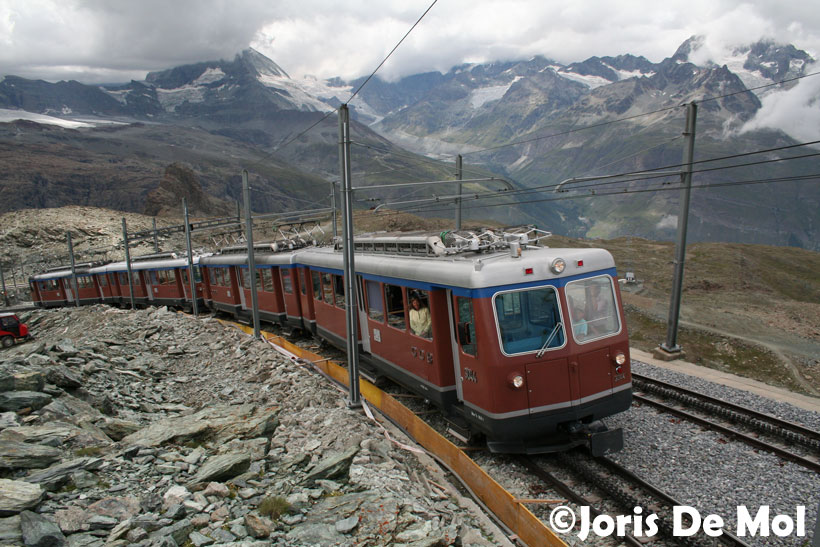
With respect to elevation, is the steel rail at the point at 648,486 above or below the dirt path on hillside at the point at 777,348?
above

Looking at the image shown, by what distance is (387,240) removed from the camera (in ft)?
40.7

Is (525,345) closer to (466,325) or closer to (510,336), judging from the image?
(510,336)

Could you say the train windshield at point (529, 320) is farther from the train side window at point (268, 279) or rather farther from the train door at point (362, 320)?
the train side window at point (268, 279)

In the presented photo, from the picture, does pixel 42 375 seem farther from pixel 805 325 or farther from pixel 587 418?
pixel 805 325

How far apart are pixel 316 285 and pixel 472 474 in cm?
993

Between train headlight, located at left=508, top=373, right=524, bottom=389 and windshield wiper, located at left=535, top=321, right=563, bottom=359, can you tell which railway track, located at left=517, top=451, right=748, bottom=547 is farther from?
windshield wiper, located at left=535, top=321, right=563, bottom=359

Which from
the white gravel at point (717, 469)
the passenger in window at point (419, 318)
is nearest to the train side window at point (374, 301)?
the passenger in window at point (419, 318)

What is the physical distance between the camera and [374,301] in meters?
12.4

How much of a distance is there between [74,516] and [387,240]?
27.0 feet

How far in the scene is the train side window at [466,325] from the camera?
28.8 feet

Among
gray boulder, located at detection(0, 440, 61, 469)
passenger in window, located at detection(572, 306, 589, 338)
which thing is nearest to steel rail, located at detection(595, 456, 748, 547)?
passenger in window, located at detection(572, 306, 589, 338)

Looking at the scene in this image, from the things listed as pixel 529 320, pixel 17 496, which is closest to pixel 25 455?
pixel 17 496

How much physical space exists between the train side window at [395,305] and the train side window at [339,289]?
3219mm

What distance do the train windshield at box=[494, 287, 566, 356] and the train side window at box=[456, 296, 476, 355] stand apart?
0.53m
